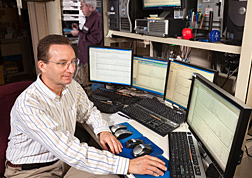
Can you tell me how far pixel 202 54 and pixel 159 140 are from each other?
2.59 ft

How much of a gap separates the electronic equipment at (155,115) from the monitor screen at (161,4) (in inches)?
29.0

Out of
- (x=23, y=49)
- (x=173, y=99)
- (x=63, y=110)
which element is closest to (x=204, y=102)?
(x=173, y=99)

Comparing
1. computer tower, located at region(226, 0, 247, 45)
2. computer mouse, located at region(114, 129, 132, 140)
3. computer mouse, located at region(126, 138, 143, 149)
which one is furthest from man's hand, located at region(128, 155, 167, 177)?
computer tower, located at region(226, 0, 247, 45)

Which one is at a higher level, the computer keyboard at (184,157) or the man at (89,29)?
the man at (89,29)

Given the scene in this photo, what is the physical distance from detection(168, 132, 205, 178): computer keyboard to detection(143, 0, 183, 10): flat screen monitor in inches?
36.5

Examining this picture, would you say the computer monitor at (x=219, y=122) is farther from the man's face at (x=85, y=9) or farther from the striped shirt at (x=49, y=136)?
the man's face at (x=85, y=9)

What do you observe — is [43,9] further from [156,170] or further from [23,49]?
[156,170]

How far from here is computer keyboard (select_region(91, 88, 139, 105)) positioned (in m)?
1.71

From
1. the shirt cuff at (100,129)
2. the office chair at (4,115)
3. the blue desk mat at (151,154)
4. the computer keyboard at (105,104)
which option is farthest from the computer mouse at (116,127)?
the office chair at (4,115)

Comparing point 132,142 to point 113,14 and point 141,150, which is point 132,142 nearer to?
point 141,150

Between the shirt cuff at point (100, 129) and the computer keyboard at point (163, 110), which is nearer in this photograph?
the shirt cuff at point (100, 129)

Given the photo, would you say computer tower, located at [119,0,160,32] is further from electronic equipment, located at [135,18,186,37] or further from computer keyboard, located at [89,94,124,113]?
computer keyboard, located at [89,94,124,113]

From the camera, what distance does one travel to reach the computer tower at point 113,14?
6.50 feet

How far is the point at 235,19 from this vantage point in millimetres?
1229
